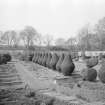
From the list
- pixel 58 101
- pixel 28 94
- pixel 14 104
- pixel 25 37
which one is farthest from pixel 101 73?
pixel 25 37

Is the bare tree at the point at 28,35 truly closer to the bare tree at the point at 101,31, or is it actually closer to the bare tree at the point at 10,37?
the bare tree at the point at 10,37

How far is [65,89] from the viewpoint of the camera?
7363mm

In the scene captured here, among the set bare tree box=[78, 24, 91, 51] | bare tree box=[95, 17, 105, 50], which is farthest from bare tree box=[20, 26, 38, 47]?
bare tree box=[95, 17, 105, 50]

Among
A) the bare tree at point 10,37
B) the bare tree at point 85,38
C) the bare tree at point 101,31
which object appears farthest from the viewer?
the bare tree at point 10,37

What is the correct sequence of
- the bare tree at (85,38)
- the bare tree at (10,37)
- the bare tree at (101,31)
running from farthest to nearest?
the bare tree at (10,37), the bare tree at (85,38), the bare tree at (101,31)

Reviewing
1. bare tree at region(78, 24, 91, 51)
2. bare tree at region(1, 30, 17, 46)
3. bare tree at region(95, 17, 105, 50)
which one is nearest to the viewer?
bare tree at region(95, 17, 105, 50)

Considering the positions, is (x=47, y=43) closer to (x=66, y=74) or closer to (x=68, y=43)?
(x=68, y=43)

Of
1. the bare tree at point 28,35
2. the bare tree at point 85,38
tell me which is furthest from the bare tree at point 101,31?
the bare tree at point 28,35

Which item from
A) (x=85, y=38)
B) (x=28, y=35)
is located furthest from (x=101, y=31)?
(x=28, y=35)

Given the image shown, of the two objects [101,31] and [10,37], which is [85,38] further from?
[10,37]

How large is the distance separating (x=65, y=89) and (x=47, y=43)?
57.2m

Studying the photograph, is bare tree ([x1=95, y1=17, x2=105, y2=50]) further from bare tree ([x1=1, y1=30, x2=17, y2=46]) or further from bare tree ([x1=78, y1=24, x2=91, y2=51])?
bare tree ([x1=1, y1=30, x2=17, y2=46])

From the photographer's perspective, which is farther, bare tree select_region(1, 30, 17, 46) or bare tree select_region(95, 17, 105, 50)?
bare tree select_region(1, 30, 17, 46)

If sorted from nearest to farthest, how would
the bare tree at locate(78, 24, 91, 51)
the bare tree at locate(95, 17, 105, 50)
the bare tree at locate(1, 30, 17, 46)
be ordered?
the bare tree at locate(95, 17, 105, 50) → the bare tree at locate(78, 24, 91, 51) → the bare tree at locate(1, 30, 17, 46)
